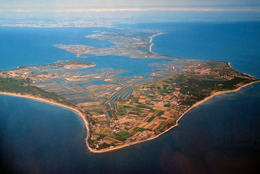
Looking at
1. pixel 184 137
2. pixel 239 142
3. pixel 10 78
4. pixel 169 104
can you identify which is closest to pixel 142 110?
pixel 169 104

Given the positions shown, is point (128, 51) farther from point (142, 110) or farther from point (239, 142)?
point (239, 142)

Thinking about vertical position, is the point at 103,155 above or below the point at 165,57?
below

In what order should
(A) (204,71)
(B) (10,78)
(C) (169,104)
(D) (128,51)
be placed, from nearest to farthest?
(C) (169,104) → (B) (10,78) → (A) (204,71) → (D) (128,51)

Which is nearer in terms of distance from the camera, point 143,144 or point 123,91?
point 143,144

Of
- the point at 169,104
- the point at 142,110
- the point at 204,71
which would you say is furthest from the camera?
the point at 204,71

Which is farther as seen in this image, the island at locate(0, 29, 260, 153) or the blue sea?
the island at locate(0, 29, 260, 153)

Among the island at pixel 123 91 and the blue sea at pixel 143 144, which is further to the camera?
the island at pixel 123 91

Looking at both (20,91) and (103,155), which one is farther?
(20,91)

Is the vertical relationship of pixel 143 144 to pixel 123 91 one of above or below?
below
